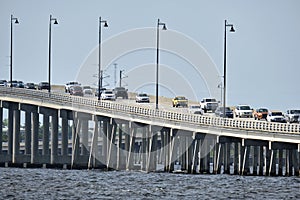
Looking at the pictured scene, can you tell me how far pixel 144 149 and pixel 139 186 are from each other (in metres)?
37.3

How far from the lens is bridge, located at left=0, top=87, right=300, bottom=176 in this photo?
12575 cm

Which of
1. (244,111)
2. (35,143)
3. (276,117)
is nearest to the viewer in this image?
(276,117)

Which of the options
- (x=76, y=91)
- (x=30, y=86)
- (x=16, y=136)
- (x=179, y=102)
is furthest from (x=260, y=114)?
(x=30, y=86)

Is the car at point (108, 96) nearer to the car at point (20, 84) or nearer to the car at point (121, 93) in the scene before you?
→ the car at point (121, 93)

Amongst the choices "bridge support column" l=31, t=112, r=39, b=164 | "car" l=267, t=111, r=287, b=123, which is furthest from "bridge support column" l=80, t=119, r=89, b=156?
"car" l=267, t=111, r=287, b=123

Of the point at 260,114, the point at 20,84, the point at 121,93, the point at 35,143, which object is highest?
the point at 20,84

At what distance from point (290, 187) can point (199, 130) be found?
2223 cm

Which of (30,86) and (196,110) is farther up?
(30,86)

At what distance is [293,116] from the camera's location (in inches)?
5487

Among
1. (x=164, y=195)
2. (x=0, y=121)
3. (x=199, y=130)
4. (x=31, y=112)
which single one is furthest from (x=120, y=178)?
(x=0, y=121)

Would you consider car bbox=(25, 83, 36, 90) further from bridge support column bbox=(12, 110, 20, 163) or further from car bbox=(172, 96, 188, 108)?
bridge support column bbox=(12, 110, 20, 163)

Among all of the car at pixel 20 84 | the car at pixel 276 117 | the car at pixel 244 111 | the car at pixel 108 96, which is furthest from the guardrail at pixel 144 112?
the car at pixel 20 84

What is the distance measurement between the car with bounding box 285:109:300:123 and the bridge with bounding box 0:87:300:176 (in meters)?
3.39

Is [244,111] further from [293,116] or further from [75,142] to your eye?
[75,142]
